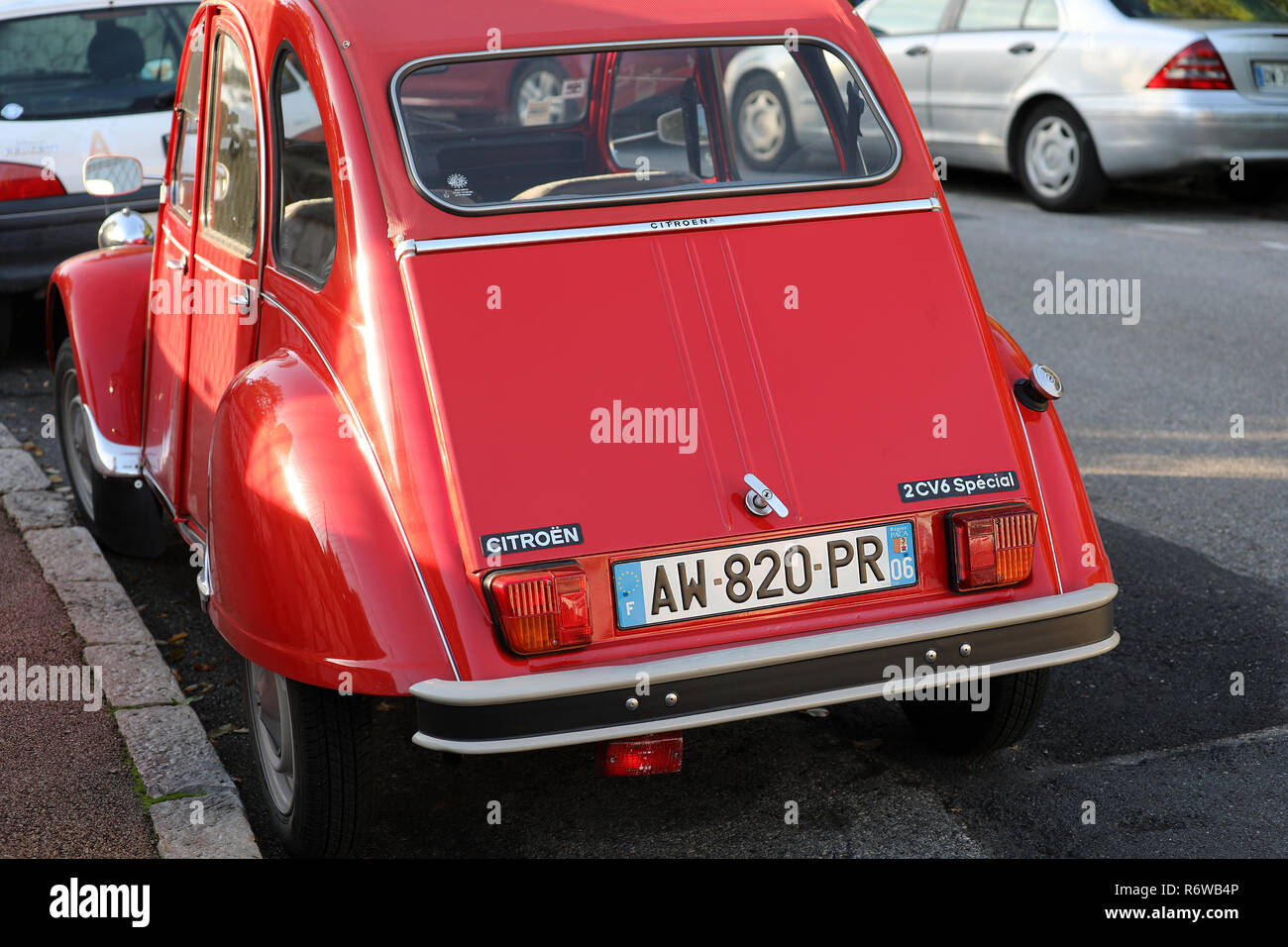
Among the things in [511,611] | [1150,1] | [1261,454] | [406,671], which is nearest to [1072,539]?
A: [511,611]

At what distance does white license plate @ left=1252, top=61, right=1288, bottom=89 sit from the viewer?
418 inches

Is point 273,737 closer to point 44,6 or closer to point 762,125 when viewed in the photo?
point 762,125

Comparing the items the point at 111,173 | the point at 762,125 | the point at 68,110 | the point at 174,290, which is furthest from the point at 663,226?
the point at 68,110

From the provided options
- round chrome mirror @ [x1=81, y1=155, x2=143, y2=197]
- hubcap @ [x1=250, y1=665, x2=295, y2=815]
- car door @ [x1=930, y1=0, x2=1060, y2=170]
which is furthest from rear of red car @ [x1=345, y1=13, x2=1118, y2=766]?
car door @ [x1=930, y1=0, x2=1060, y2=170]

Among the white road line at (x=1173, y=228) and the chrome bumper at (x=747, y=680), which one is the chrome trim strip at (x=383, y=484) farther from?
the white road line at (x=1173, y=228)

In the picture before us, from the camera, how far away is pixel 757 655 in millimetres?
3152

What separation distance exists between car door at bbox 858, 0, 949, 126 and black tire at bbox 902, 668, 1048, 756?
9.10m

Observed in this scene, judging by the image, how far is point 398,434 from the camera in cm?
328

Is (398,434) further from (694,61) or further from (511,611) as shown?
(694,61)

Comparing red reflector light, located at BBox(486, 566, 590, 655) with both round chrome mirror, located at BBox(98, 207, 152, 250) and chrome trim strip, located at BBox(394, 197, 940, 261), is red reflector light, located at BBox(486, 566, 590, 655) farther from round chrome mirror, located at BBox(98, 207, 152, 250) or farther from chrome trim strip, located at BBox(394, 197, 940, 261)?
round chrome mirror, located at BBox(98, 207, 152, 250)

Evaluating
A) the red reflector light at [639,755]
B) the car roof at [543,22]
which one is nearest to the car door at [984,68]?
the car roof at [543,22]

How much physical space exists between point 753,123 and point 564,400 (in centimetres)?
138

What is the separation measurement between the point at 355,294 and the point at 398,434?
1.32 ft

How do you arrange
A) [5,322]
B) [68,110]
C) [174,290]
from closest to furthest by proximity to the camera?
1. [174,290]
2. [68,110]
3. [5,322]
